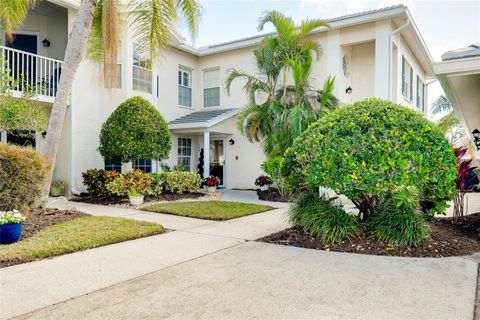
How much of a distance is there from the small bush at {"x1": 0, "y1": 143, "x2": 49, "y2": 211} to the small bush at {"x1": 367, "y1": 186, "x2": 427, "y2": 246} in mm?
6621

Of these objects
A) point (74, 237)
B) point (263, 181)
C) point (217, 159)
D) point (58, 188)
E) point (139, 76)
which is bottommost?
point (74, 237)

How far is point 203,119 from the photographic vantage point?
48.9ft

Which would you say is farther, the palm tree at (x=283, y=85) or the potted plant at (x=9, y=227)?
the palm tree at (x=283, y=85)

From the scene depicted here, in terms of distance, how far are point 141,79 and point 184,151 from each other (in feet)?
13.4

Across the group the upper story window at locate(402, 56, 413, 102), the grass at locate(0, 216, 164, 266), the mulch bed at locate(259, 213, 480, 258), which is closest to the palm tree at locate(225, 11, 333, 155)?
the upper story window at locate(402, 56, 413, 102)

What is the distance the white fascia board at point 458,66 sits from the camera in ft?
17.2

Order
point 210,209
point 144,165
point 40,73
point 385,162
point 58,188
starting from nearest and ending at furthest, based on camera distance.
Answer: point 385,162 → point 210,209 → point 40,73 → point 58,188 → point 144,165

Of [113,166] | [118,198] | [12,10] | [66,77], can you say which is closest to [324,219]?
[66,77]

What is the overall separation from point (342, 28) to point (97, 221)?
37.4ft

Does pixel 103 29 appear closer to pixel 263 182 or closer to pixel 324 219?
pixel 324 219

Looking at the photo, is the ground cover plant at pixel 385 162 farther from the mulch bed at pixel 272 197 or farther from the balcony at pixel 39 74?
the balcony at pixel 39 74

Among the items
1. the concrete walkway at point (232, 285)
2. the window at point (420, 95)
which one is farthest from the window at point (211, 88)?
the concrete walkway at point (232, 285)

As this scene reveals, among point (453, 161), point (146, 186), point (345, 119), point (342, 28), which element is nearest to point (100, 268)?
point (345, 119)

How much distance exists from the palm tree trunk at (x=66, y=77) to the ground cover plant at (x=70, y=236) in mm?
1616
